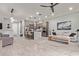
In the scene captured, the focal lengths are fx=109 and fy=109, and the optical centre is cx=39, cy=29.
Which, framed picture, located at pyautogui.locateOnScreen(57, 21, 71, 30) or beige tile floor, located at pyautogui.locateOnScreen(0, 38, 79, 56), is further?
framed picture, located at pyautogui.locateOnScreen(57, 21, 71, 30)

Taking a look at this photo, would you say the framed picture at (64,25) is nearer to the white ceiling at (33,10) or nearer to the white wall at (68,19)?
the white wall at (68,19)

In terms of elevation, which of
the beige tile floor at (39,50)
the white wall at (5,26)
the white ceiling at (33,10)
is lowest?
the beige tile floor at (39,50)

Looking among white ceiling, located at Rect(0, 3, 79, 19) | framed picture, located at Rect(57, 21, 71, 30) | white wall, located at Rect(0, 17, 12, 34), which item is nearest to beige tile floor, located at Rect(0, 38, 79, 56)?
white wall, located at Rect(0, 17, 12, 34)

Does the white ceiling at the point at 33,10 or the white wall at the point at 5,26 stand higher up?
the white ceiling at the point at 33,10

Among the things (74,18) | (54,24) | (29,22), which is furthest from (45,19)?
(74,18)

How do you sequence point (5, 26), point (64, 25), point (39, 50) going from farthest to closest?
point (5, 26) < point (64, 25) < point (39, 50)

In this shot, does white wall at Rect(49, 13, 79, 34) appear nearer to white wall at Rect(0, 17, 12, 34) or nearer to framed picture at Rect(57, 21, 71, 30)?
framed picture at Rect(57, 21, 71, 30)

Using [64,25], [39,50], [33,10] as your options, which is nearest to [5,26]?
[33,10]

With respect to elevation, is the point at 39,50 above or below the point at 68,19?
below

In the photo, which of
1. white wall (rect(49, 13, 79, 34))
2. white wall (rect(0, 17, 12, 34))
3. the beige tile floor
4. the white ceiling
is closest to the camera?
the beige tile floor

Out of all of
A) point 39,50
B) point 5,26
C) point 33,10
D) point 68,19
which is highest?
point 33,10

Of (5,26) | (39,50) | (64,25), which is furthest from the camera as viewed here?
(5,26)

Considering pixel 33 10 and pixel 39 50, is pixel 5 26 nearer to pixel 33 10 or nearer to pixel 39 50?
pixel 33 10

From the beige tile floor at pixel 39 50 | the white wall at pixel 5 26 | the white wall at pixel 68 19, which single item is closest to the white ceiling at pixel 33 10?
the white wall at pixel 68 19
